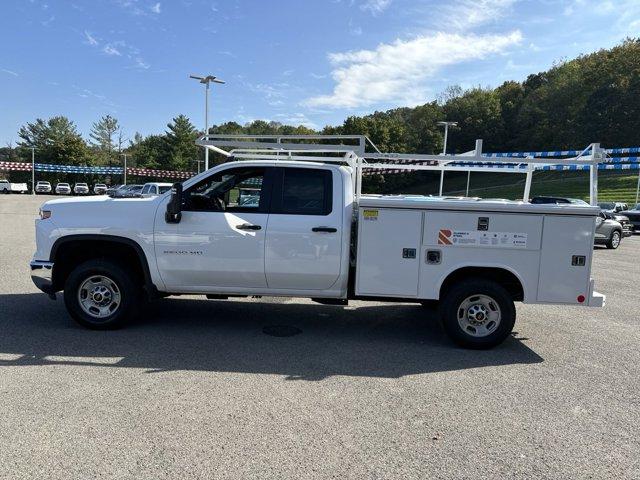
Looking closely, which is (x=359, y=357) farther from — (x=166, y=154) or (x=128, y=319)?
(x=166, y=154)

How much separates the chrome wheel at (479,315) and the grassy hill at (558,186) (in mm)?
36367

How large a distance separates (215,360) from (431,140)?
82546 millimetres

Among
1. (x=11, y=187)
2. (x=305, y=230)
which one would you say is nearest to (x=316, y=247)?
(x=305, y=230)

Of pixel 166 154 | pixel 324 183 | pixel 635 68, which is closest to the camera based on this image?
pixel 324 183

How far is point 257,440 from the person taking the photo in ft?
11.4

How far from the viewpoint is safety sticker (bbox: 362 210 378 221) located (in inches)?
218

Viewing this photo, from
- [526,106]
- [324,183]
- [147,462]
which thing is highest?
[526,106]

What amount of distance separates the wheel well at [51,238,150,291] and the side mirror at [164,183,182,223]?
1.89ft

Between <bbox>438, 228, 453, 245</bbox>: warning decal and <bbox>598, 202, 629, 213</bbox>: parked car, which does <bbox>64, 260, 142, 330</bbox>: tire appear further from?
<bbox>598, 202, 629, 213</bbox>: parked car

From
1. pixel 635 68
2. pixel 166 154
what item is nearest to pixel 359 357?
pixel 635 68

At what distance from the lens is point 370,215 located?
5531 millimetres

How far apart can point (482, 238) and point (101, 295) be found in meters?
4.44

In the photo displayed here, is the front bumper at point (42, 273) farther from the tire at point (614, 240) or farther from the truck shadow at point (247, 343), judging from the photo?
the tire at point (614, 240)

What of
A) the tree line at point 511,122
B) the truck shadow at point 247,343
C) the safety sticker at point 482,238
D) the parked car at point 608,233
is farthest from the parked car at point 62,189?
the safety sticker at point 482,238
